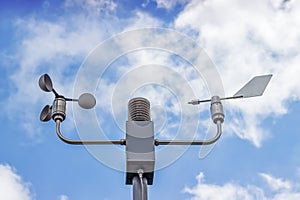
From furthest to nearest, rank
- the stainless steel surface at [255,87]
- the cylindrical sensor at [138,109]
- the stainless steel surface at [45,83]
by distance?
the stainless steel surface at [255,87] → the stainless steel surface at [45,83] → the cylindrical sensor at [138,109]

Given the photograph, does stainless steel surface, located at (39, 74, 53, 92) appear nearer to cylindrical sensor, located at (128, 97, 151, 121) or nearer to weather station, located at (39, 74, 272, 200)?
weather station, located at (39, 74, 272, 200)

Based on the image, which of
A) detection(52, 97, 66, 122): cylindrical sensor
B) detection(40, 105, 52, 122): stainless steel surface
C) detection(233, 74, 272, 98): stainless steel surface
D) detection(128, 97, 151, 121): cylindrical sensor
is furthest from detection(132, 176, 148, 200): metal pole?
detection(233, 74, 272, 98): stainless steel surface

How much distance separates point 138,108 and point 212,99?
2.55 feet

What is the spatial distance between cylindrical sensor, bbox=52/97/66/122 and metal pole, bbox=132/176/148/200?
952mm

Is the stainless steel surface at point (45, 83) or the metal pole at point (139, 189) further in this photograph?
the stainless steel surface at point (45, 83)

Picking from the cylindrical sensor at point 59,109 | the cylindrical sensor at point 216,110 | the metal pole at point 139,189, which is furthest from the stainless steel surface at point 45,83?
the cylindrical sensor at point 216,110

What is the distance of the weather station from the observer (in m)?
3.78

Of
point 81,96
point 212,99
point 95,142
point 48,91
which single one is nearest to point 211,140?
point 212,99

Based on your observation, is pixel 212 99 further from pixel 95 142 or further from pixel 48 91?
pixel 48 91

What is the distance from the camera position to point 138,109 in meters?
4.27

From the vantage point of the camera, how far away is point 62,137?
3977 millimetres

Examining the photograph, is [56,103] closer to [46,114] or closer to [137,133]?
[46,114]

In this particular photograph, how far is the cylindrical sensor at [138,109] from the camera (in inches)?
167

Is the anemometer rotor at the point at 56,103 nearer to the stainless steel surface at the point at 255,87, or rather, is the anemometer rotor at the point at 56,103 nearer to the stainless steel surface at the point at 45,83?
the stainless steel surface at the point at 45,83
